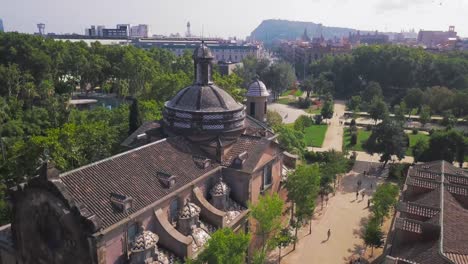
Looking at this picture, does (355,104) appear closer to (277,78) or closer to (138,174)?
(277,78)

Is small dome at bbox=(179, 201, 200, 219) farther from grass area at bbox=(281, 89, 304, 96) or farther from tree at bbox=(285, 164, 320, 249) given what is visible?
grass area at bbox=(281, 89, 304, 96)

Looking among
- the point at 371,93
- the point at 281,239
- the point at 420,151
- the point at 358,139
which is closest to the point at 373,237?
the point at 281,239

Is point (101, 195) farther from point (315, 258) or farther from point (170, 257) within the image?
point (315, 258)

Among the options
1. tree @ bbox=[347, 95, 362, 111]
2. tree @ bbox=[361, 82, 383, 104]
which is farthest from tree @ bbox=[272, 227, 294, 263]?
tree @ bbox=[361, 82, 383, 104]

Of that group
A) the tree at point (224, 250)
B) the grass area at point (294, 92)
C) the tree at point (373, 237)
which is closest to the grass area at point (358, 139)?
the tree at point (373, 237)

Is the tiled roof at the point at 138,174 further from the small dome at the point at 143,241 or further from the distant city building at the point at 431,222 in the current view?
the distant city building at the point at 431,222
